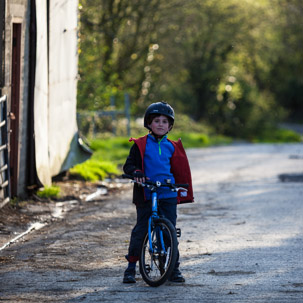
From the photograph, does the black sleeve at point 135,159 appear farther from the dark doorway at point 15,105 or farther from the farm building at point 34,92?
the dark doorway at point 15,105

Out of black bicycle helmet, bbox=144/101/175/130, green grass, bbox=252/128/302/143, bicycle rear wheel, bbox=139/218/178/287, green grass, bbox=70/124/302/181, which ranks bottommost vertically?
green grass, bbox=252/128/302/143

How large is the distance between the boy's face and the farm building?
4.27 meters

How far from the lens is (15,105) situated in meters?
11.3

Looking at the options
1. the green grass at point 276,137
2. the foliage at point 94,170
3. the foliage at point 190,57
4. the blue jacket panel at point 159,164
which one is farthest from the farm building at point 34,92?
the green grass at point 276,137

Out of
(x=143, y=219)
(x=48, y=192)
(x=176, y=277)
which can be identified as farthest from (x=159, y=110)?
(x=48, y=192)

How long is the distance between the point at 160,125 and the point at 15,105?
4.98 m

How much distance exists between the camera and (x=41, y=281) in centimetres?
673

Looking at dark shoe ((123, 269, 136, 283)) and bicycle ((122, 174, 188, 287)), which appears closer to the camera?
bicycle ((122, 174, 188, 287))

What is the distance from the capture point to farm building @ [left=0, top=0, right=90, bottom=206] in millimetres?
10812

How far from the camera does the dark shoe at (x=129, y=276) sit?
6.62 meters

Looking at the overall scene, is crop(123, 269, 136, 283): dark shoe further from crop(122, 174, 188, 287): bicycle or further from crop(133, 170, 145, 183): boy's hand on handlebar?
crop(133, 170, 145, 183): boy's hand on handlebar

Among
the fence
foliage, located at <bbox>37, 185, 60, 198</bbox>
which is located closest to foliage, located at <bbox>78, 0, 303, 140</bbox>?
foliage, located at <bbox>37, 185, 60, 198</bbox>

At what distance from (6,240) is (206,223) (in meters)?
2.48

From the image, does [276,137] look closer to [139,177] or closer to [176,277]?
[176,277]
